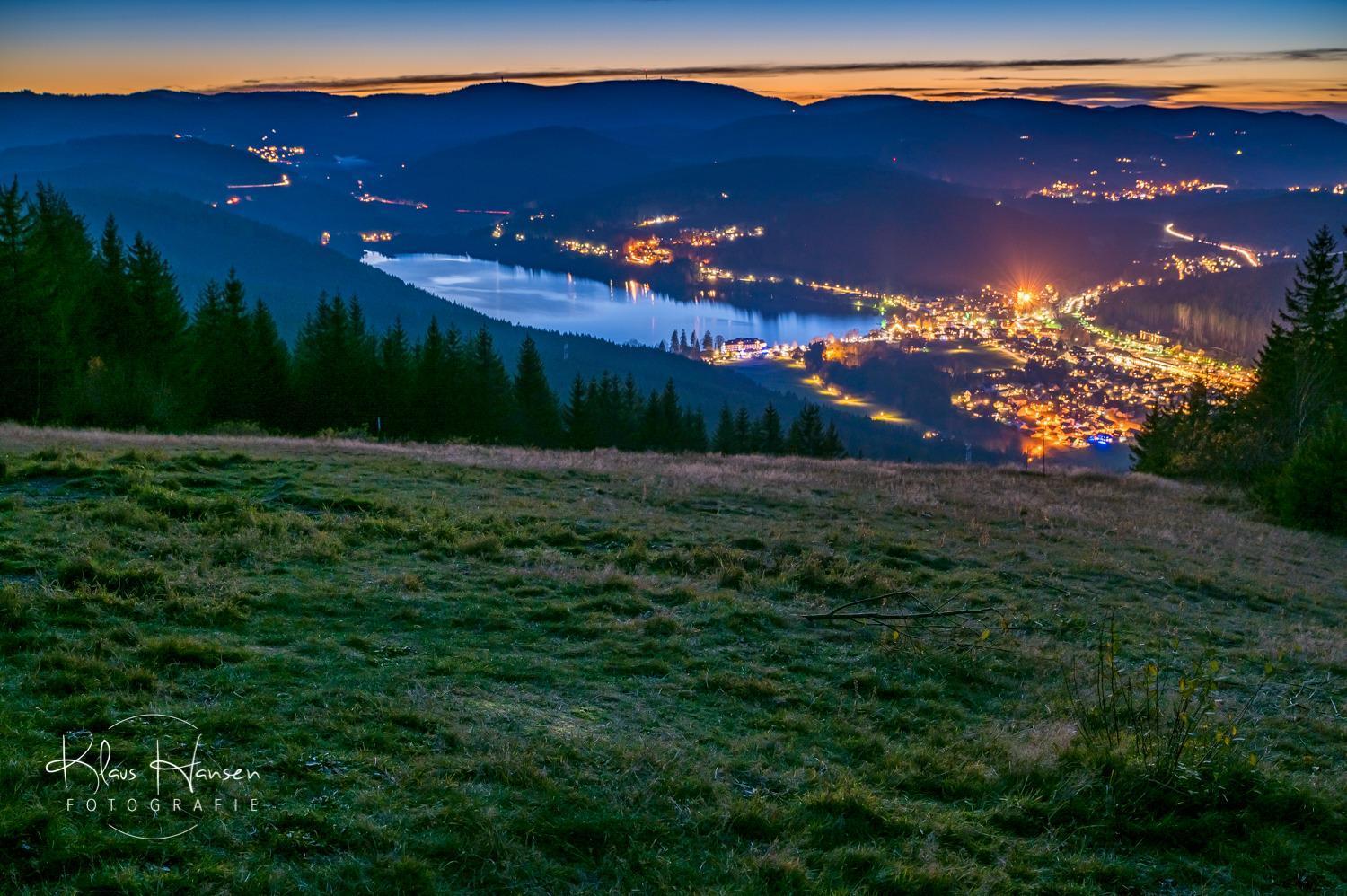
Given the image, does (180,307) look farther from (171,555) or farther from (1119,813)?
(1119,813)

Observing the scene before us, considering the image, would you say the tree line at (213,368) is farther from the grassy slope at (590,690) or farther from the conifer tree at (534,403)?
the grassy slope at (590,690)

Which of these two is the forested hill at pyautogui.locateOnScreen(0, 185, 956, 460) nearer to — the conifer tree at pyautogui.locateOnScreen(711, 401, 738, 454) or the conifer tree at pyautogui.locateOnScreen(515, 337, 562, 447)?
the conifer tree at pyautogui.locateOnScreen(711, 401, 738, 454)

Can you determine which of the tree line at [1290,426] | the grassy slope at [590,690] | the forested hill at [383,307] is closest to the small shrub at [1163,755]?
the grassy slope at [590,690]

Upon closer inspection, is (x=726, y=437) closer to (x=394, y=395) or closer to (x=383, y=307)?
(x=394, y=395)

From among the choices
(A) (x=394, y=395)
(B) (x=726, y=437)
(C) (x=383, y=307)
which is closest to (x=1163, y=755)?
(A) (x=394, y=395)

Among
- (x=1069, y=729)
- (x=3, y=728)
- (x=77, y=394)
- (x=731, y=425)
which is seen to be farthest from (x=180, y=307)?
(x=1069, y=729)

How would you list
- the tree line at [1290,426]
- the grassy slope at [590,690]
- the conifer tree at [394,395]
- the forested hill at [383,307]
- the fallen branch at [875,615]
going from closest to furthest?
the grassy slope at [590,690]
the fallen branch at [875,615]
the tree line at [1290,426]
the conifer tree at [394,395]
the forested hill at [383,307]

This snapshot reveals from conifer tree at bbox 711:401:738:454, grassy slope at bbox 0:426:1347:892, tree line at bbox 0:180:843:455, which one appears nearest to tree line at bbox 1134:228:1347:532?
grassy slope at bbox 0:426:1347:892
